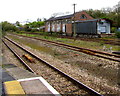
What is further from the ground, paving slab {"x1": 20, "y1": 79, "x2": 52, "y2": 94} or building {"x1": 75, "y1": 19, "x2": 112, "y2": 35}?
building {"x1": 75, "y1": 19, "x2": 112, "y2": 35}

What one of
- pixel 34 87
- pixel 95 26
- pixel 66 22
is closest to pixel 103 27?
pixel 95 26

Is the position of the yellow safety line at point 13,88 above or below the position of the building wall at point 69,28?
below

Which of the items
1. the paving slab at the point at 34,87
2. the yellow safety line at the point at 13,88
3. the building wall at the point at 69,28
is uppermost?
the building wall at the point at 69,28

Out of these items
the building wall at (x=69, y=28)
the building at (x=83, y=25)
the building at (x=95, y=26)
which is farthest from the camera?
the building wall at (x=69, y=28)

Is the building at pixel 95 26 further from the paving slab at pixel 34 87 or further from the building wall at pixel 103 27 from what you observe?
the paving slab at pixel 34 87

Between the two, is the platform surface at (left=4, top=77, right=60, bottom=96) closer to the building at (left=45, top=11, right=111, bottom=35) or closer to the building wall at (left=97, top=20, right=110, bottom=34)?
the building at (left=45, top=11, right=111, bottom=35)

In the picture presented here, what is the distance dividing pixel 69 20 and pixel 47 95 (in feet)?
109

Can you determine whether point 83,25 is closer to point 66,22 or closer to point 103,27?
point 103,27

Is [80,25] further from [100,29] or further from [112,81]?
[112,81]

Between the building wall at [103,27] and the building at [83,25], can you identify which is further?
the building wall at [103,27]

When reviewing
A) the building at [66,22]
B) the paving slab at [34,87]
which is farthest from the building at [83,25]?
the paving slab at [34,87]

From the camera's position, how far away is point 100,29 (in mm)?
28531

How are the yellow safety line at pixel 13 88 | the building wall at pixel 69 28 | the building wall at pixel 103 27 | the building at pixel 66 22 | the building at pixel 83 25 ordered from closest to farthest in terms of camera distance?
1. the yellow safety line at pixel 13 88
2. the building at pixel 83 25
3. the building wall at pixel 103 27
4. the building wall at pixel 69 28
5. the building at pixel 66 22

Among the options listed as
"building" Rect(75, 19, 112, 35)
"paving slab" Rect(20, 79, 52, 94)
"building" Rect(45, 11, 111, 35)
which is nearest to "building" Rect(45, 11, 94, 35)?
"building" Rect(45, 11, 111, 35)
